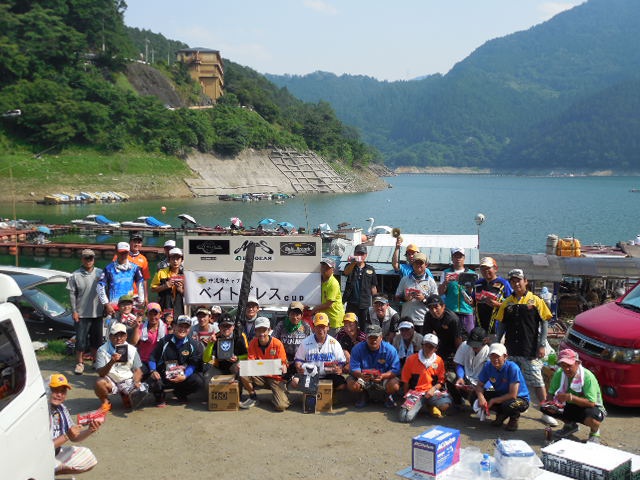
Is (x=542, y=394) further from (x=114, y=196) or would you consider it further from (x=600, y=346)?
(x=114, y=196)

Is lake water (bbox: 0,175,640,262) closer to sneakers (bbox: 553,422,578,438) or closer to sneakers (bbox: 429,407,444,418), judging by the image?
sneakers (bbox: 429,407,444,418)

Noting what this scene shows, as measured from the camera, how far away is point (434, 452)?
5.26 meters

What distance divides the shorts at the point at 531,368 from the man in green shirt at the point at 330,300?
274cm

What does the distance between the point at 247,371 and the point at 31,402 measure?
13.2 feet

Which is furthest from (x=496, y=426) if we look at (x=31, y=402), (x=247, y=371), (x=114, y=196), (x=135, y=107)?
(x=135, y=107)

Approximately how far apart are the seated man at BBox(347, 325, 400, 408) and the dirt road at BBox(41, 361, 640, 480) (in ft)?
0.73

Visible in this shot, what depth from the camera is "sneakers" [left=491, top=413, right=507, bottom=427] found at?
7.87 meters

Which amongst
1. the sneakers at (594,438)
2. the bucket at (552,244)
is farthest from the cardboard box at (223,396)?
the bucket at (552,244)

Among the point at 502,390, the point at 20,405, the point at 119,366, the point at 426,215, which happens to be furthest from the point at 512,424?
the point at 426,215

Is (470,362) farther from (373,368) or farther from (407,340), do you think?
(373,368)

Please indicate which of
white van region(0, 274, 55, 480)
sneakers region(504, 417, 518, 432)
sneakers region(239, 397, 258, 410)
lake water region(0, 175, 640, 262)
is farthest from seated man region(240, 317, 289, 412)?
lake water region(0, 175, 640, 262)

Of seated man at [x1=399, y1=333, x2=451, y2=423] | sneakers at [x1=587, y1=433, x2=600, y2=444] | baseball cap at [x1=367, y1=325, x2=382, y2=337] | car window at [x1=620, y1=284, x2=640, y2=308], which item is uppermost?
car window at [x1=620, y1=284, x2=640, y2=308]

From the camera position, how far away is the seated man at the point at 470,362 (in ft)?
26.8

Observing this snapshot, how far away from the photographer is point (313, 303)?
10188mm
